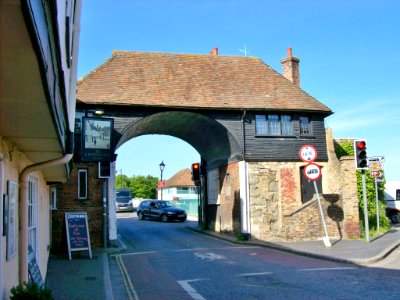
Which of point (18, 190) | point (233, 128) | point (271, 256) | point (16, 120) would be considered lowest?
point (271, 256)

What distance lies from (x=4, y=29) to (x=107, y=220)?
16.7 m

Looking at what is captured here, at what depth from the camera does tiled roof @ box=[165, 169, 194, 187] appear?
7144cm

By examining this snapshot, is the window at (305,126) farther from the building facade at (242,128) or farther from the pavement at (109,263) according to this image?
the pavement at (109,263)

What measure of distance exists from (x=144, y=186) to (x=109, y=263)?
78.6 metres

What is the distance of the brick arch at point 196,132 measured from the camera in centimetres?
2044

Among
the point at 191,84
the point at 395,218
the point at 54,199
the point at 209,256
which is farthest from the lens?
the point at 395,218

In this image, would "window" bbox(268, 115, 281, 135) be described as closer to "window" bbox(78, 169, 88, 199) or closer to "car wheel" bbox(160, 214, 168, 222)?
"window" bbox(78, 169, 88, 199)

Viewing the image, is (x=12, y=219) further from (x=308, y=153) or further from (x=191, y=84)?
(x=191, y=84)

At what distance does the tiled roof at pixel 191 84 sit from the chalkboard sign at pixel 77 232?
5409 millimetres

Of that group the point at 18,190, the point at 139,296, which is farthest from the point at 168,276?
the point at 18,190

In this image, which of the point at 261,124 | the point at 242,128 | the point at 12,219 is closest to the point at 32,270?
the point at 12,219

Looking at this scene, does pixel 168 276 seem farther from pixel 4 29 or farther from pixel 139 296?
pixel 4 29

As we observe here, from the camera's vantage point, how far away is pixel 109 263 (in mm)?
14195

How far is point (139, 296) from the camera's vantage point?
9156 mm
